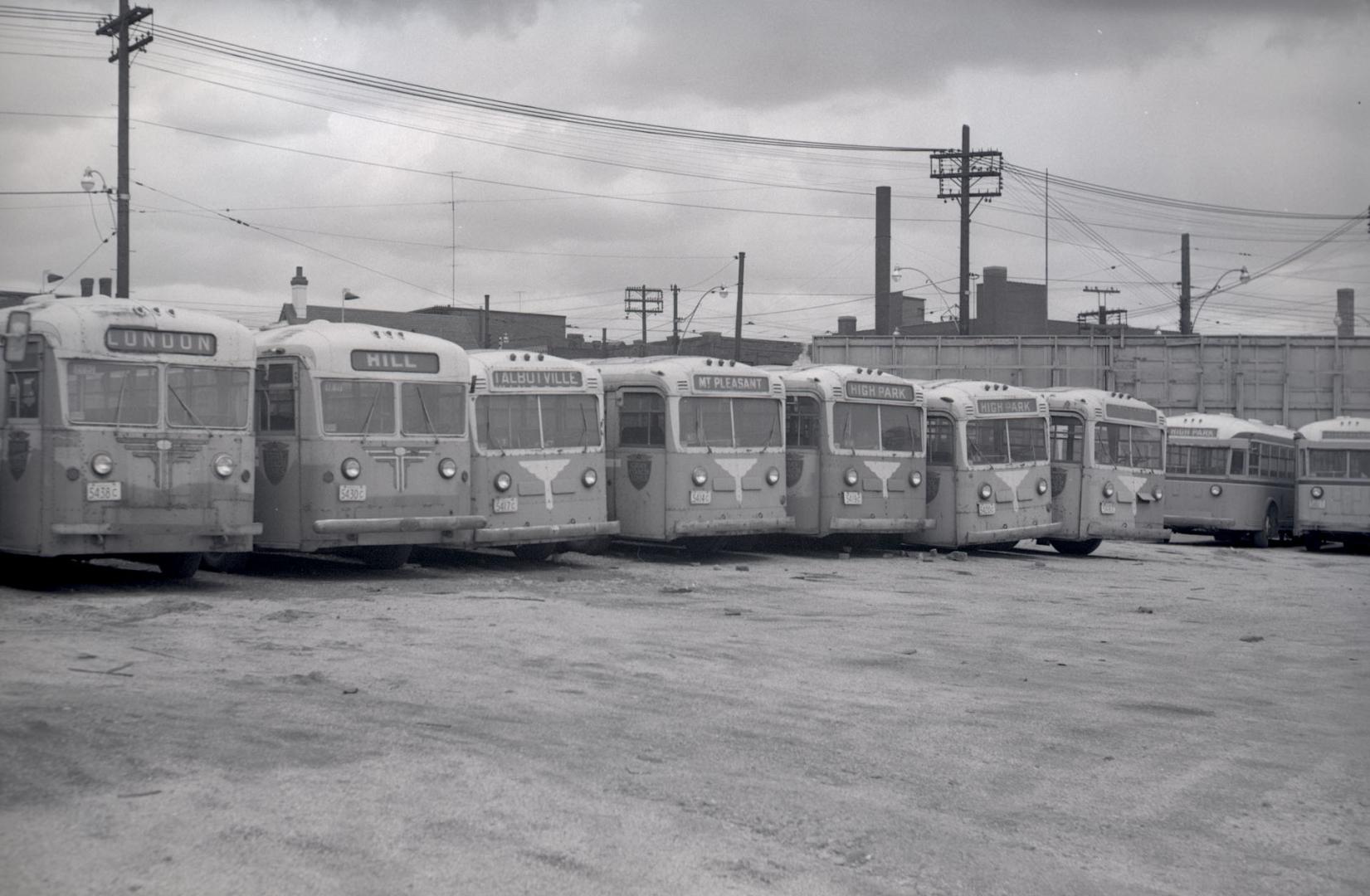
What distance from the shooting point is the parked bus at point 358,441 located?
14.9 m

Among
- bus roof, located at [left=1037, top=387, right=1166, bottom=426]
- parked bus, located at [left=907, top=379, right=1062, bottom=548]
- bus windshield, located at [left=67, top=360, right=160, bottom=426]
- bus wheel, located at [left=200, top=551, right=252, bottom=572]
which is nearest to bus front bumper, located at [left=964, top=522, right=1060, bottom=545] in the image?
parked bus, located at [left=907, top=379, right=1062, bottom=548]

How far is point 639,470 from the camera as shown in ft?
62.1

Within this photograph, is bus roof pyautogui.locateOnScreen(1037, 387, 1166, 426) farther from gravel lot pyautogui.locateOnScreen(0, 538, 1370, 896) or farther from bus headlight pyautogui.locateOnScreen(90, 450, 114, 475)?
bus headlight pyautogui.locateOnScreen(90, 450, 114, 475)

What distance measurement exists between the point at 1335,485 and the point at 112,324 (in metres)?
26.1

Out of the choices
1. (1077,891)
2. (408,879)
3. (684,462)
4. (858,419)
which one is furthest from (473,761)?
(858,419)

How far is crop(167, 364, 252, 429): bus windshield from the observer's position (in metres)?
13.5

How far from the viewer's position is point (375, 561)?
1678 centimetres

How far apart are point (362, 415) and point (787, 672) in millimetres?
7118

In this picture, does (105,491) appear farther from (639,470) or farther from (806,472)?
(806,472)

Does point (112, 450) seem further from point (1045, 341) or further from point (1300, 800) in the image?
point (1045, 341)

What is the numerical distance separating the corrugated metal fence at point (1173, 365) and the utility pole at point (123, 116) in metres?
27.6

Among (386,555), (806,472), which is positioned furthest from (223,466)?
(806,472)

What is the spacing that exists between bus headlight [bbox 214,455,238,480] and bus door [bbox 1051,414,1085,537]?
14.8m

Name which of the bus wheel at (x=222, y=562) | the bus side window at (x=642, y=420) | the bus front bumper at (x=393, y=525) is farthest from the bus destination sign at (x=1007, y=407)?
the bus wheel at (x=222, y=562)
